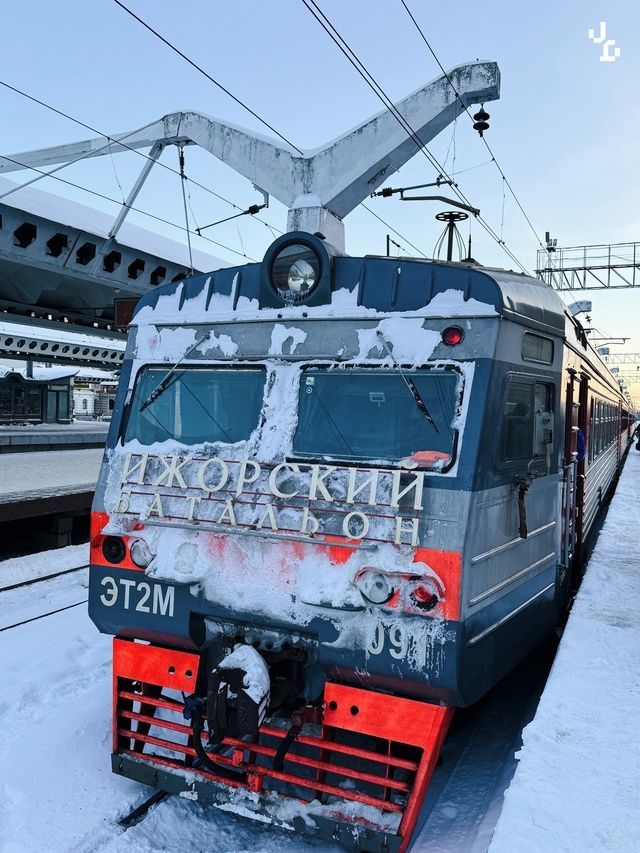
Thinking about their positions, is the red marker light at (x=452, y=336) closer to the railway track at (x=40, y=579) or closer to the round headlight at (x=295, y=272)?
the round headlight at (x=295, y=272)

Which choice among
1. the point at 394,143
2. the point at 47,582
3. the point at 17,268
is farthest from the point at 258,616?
the point at 17,268

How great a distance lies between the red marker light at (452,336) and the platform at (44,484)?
9.24m

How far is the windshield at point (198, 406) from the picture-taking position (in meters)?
4.16

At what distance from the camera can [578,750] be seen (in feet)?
10.8

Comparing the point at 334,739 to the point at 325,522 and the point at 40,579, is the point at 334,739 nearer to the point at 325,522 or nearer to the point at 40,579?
the point at 325,522

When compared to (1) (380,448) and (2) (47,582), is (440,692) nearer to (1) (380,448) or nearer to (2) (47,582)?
(1) (380,448)

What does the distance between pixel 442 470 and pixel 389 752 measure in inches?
57.7

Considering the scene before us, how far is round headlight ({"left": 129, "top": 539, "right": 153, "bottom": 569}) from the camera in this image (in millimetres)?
3992

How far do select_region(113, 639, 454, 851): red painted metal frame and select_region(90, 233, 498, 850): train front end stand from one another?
0.01m

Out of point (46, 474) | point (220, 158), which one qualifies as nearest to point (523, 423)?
point (220, 158)

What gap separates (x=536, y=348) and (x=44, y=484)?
11527 mm

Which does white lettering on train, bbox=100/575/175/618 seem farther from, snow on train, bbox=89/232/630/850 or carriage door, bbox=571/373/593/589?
carriage door, bbox=571/373/593/589

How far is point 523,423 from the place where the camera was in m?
4.01

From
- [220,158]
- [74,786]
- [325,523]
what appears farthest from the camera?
[220,158]
